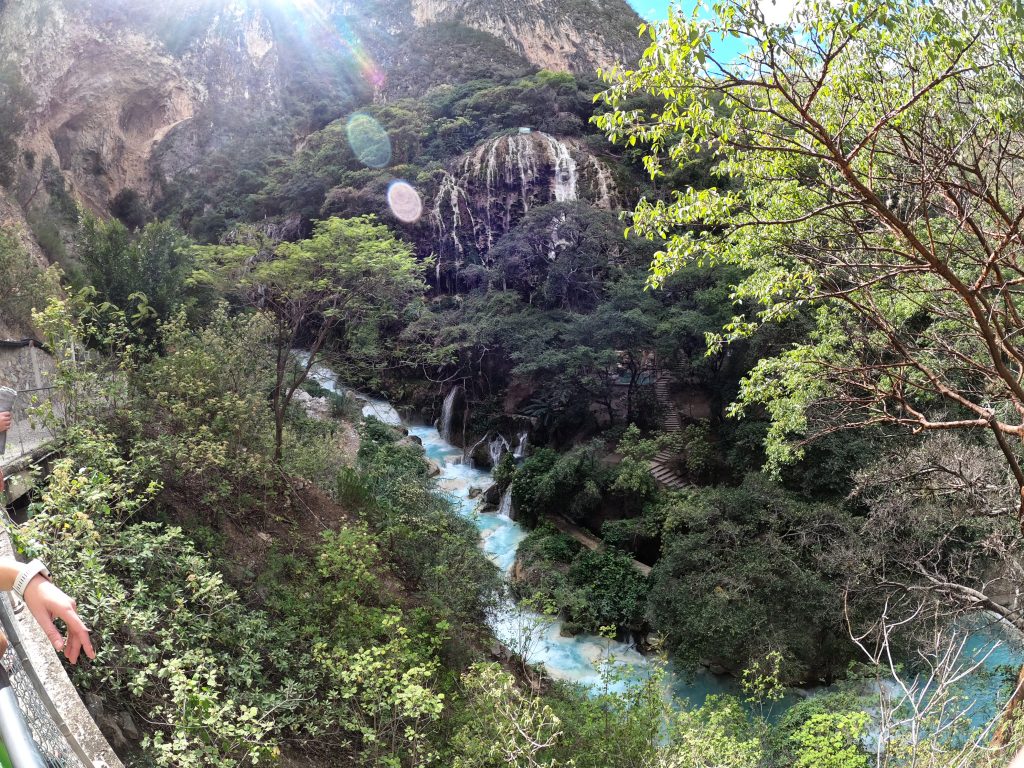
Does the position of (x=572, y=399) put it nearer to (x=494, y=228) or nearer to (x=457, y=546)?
(x=457, y=546)

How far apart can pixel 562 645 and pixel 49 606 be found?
33.4ft

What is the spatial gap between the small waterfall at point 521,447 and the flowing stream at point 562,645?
925 millimetres

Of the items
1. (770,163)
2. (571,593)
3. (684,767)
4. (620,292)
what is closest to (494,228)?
(620,292)

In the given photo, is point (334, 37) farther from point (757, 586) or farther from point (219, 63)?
point (757, 586)

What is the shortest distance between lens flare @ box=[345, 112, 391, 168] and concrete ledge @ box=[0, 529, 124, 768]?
24640 millimetres

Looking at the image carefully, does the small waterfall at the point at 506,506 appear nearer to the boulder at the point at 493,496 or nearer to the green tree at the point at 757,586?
the boulder at the point at 493,496

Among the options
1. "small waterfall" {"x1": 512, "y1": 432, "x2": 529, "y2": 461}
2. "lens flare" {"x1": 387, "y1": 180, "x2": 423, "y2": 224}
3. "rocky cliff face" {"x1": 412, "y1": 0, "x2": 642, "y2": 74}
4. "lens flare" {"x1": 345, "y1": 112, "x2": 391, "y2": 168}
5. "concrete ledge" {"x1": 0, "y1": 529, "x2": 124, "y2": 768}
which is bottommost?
"small waterfall" {"x1": 512, "y1": 432, "x2": 529, "y2": 461}

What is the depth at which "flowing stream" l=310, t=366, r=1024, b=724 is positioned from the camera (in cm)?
804

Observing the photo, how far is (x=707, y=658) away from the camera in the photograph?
9500 mm

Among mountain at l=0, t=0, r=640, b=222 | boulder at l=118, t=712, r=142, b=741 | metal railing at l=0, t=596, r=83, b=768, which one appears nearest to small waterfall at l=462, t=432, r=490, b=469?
boulder at l=118, t=712, r=142, b=741

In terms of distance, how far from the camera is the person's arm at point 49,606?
5.20ft

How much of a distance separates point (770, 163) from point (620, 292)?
37.8ft

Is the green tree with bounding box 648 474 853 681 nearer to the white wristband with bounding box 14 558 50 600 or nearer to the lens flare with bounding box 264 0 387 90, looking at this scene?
the white wristband with bounding box 14 558 50 600

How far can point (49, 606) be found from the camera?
1611mm
